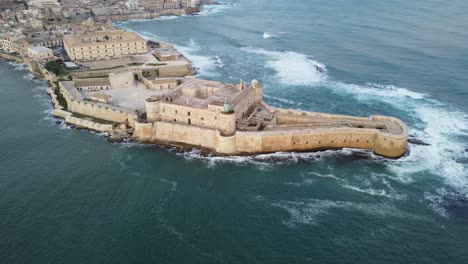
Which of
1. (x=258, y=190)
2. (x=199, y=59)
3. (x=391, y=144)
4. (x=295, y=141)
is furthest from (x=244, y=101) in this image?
(x=199, y=59)

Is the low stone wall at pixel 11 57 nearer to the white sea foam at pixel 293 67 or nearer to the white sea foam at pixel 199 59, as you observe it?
the white sea foam at pixel 199 59

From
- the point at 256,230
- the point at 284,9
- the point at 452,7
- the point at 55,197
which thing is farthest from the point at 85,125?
the point at 452,7

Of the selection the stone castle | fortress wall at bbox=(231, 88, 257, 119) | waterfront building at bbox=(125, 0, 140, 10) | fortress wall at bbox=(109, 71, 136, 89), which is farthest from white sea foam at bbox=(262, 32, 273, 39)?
waterfront building at bbox=(125, 0, 140, 10)

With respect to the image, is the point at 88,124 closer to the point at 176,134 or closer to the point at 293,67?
the point at 176,134

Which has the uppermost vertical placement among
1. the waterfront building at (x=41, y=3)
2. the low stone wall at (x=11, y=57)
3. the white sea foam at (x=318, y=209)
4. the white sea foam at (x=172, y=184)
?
the waterfront building at (x=41, y=3)

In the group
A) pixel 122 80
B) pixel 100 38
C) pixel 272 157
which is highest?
pixel 100 38

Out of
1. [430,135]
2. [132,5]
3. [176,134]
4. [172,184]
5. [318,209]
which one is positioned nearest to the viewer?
[318,209]

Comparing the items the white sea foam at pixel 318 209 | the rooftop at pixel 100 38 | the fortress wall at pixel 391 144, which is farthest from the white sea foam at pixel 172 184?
the rooftop at pixel 100 38

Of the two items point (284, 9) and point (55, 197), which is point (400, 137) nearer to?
point (55, 197)
